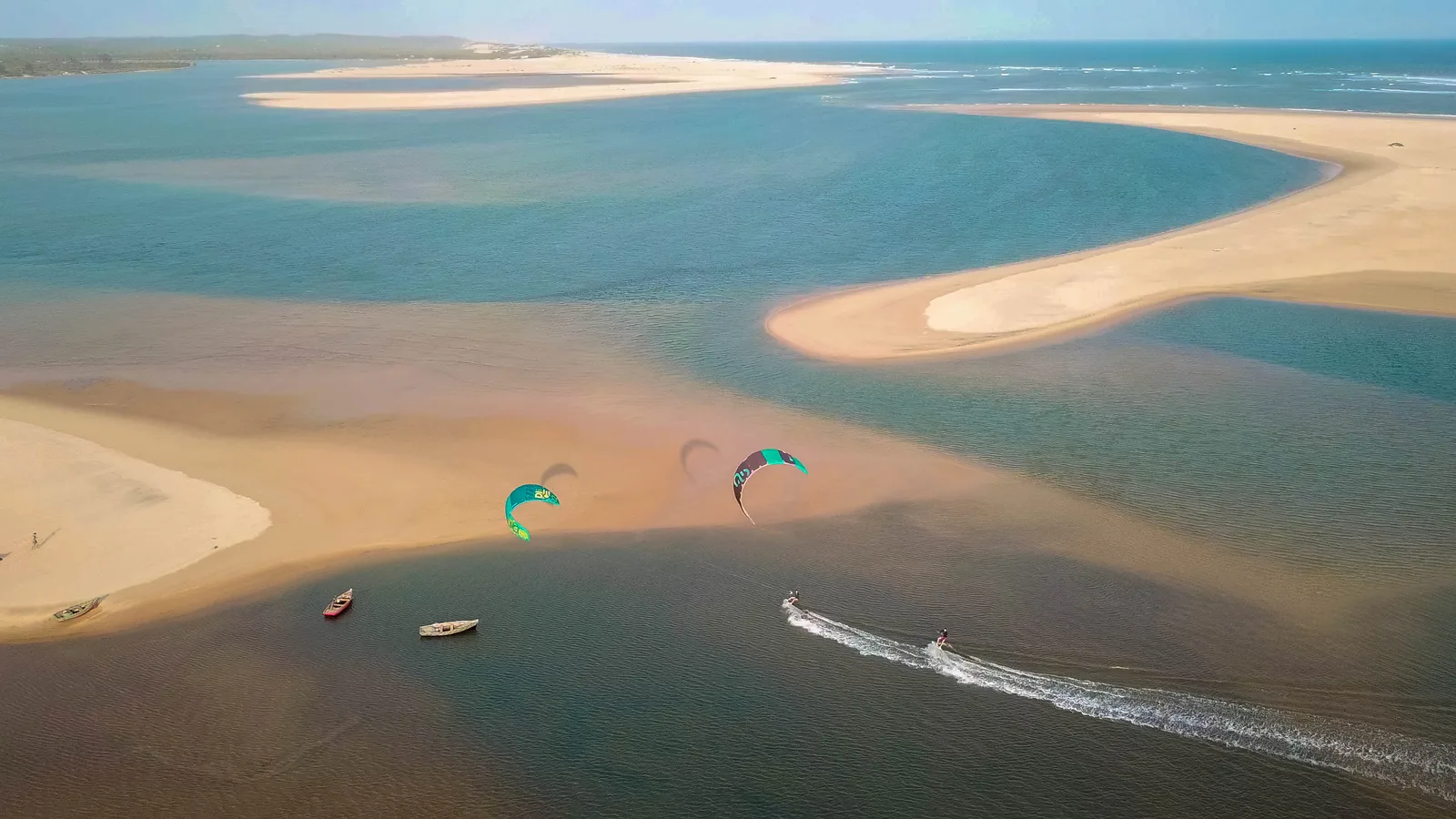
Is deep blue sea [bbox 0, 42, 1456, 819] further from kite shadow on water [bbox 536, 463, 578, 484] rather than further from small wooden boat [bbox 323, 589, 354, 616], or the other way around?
kite shadow on water [bbox 536, 463, 578, 484]

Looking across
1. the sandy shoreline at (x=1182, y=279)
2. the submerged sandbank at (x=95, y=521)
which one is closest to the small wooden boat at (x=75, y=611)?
the submerged sandbank at (x=95, y=521)

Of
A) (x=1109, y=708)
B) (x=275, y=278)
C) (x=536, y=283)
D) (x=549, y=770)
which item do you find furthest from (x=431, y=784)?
(x=275, y=278)

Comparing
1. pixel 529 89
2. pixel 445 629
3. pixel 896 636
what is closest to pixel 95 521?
pixel 445 629

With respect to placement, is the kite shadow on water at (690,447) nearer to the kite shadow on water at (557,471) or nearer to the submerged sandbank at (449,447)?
the submerged sandbank at (449,447)

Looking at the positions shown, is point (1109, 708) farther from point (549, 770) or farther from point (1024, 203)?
point (1024, 203)

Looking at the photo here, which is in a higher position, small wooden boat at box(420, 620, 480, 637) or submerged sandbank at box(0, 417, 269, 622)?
submerged sandbank at box(0, 417, 269, 622)

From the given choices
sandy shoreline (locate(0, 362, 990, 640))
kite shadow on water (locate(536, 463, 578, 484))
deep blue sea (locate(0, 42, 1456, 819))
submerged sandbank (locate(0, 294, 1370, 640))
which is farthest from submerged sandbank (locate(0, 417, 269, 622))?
kite shadow on water (locate(536, 463, 578, 484))
